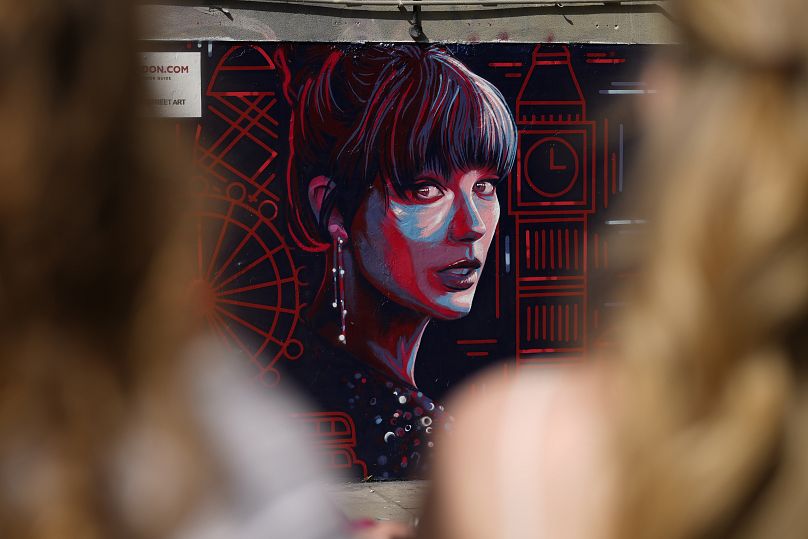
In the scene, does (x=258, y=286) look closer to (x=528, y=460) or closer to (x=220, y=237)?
(x=220, y=237)

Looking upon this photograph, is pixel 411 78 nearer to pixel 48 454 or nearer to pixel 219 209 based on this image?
pixel 219 209

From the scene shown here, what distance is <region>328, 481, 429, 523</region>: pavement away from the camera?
6.99m

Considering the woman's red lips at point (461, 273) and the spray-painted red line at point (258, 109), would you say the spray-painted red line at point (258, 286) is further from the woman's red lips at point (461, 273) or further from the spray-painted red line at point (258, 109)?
the woman's red lips at point (461, 273)

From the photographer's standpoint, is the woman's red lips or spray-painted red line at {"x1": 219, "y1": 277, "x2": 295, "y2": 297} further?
the woman's red lips

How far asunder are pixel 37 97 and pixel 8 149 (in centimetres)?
5

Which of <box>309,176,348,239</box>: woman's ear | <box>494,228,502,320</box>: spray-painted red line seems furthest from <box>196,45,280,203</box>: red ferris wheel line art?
<box>494,228,502,320</box>: spray-painted red line

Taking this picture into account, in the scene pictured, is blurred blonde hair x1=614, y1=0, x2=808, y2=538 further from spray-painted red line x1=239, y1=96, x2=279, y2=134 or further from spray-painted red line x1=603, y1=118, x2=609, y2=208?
spray-painted red line x1=603, y1=118, x2=609, y2=208

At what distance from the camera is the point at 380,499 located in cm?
744

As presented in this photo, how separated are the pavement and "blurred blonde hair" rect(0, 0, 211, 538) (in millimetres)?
5961

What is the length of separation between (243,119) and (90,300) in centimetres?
694

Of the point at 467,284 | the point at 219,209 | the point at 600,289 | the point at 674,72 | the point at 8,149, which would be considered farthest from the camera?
the point at 467,284

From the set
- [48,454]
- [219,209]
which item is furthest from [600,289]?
[219,209]

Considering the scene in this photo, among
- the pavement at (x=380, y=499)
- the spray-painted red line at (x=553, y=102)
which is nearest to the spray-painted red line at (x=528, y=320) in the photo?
the pavement at (x=380, y=499)

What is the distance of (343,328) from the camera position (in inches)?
312
